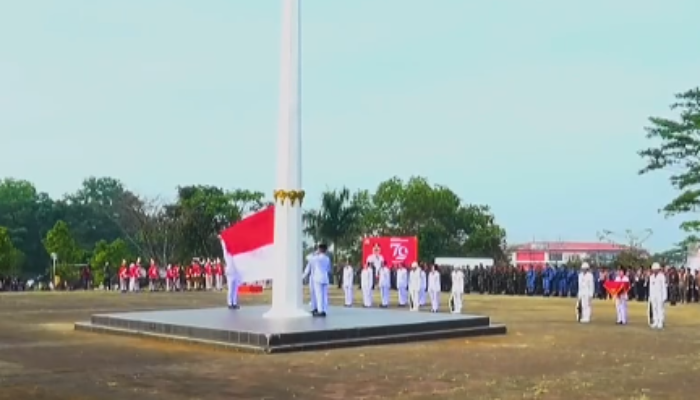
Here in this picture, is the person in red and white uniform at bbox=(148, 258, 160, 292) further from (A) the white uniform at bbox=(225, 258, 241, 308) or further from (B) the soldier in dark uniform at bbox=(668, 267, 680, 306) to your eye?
(B) the soldier in dark uniform at bbox=(668, 267, 680, 306)

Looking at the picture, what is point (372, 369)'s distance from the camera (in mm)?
11938

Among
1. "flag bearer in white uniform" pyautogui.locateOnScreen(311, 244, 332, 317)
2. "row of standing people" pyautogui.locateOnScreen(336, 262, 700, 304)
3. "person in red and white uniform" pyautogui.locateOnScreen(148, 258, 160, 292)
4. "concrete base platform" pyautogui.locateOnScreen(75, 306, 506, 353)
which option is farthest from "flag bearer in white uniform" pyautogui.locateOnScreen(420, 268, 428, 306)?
"person in red and white uniform" pyautogui.locateOnScreen(148, 258, 160, 292)

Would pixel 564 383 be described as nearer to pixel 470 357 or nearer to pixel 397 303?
pixel 470 357

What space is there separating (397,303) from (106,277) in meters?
20.6

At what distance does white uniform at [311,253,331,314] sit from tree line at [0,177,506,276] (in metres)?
29.8

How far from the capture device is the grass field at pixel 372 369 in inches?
389

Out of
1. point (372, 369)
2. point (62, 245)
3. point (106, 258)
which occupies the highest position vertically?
point (62, 245)

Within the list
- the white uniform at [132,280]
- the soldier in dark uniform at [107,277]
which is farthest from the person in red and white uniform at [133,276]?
the soldier in dark uniform at [107,277]

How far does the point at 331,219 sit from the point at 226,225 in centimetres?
632

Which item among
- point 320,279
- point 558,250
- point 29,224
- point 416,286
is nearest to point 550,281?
point 416,286

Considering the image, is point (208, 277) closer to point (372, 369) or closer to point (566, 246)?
point (372, 369)

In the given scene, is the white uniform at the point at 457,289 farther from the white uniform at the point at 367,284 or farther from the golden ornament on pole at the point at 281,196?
the golden ornament on pole at the point at 281,196

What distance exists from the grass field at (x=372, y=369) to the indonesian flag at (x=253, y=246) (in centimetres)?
267

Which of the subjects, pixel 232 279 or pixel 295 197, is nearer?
pixel 295 197
